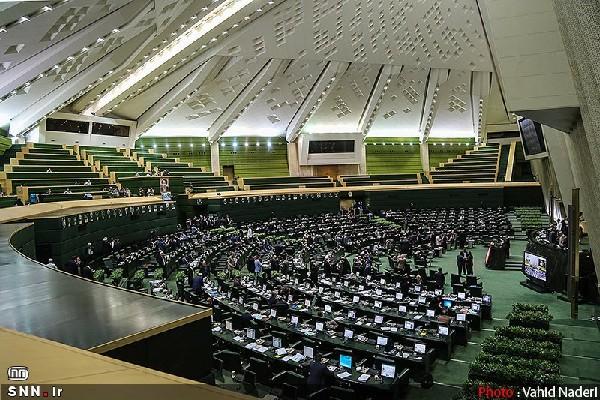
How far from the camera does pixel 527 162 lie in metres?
47.8

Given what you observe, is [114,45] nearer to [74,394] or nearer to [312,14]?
[312,14]

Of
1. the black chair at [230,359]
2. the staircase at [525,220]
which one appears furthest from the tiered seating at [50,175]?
the staircase at [525,220]

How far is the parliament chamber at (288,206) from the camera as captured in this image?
651 cm

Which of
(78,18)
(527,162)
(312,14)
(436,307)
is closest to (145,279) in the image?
(78,18)

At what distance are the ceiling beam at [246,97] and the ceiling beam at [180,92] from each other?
3174 millimetres

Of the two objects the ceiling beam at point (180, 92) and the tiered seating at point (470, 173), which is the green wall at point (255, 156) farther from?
the tiered seating at point (470, 173)

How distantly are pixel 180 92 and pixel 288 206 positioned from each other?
37.6 ft

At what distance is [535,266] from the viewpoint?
1980 centimetres

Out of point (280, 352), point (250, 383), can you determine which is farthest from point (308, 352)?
point (250, 383)

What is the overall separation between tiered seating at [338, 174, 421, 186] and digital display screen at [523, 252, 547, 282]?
25650mm

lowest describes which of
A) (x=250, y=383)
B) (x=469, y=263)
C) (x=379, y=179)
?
(x=250, y=383)

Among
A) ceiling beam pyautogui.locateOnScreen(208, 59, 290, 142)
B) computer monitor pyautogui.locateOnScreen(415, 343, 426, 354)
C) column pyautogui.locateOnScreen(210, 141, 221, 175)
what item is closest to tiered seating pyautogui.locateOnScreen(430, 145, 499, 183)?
ceiling beam pyautogui.locateOnScreen(208, 59, 290, 142)

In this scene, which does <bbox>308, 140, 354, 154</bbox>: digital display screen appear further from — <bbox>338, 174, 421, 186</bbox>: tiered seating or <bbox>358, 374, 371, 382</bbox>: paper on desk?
<bbox>358, 374, 371, 382</bbox>: paper on desk

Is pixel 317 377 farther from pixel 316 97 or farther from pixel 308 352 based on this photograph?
pixel 316 97
